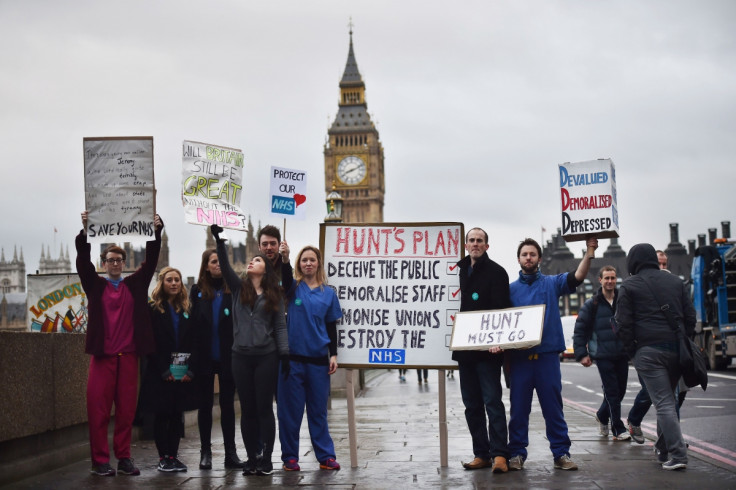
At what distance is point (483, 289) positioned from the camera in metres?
8.06

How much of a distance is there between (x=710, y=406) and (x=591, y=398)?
399cm

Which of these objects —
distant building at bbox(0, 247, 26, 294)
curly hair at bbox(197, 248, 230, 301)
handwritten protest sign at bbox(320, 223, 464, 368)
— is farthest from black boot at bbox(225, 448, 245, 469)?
distant building at bbox(0, 247, 26, 294)

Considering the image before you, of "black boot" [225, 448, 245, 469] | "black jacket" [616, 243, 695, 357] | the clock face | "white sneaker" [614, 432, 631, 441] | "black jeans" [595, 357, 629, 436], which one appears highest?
the clock face

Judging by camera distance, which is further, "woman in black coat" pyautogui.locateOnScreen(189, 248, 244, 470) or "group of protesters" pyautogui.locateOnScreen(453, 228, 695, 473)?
"woman in black coat" pyautogui.locateOnScreen(189, 248, 244, 470)

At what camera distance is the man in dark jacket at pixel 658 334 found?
7527mm

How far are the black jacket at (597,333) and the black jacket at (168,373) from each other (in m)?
3.97

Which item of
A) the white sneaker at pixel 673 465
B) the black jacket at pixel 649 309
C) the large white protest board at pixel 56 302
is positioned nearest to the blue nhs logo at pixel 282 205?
the black jacket at pixel 649 309

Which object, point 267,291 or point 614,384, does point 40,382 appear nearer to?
point 267,291

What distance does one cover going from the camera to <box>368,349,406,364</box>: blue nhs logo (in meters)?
8.52

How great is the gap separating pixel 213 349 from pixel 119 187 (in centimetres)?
163

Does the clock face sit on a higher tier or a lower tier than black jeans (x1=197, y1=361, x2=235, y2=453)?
higher

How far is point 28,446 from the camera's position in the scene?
7766 mm

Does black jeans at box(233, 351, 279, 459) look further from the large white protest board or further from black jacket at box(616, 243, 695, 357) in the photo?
the large white protest board

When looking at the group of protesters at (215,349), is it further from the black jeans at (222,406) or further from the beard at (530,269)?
the beard at (530,269)
